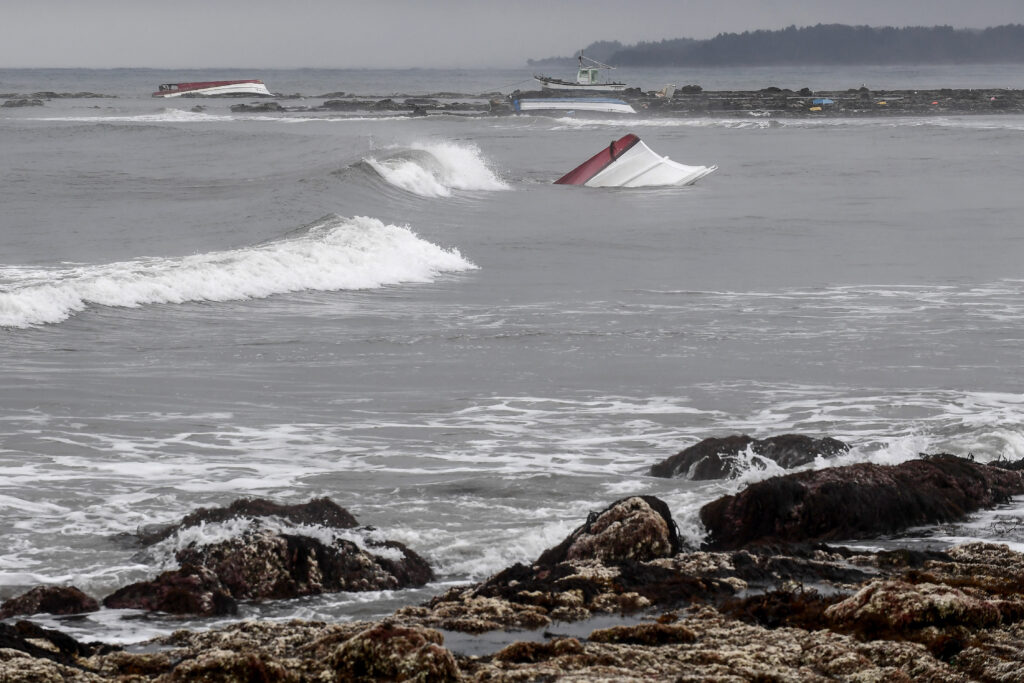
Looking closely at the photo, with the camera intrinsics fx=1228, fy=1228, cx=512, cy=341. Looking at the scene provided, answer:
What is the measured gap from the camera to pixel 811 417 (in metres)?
11.2

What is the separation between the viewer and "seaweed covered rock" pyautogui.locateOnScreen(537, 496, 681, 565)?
7156 mm

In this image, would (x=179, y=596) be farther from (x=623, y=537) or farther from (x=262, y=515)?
(x=623, y=537)

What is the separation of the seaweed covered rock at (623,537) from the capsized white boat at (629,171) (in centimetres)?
3184

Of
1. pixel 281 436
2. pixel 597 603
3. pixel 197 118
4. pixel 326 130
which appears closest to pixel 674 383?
pixel 281 436

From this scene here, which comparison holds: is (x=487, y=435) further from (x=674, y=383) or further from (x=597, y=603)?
(x=597, y=603)

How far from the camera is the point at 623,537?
7203 mm

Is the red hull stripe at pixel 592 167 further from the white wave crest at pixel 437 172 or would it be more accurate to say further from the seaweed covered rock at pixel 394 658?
the seaweed covered rock at pixel 394 658

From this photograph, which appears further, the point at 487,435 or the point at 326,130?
the point at 326,130

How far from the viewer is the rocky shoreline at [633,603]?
5.32 m

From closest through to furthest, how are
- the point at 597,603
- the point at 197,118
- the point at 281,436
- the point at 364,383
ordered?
the point at 597,603, the point at 281,436, the point at 364,383, the point at 197,118

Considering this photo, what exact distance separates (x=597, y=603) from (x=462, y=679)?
4.30 ft

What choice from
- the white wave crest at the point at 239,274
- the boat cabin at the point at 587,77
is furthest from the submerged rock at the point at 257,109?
the white wave crest at the point at 239,274

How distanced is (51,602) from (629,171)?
34027 mm

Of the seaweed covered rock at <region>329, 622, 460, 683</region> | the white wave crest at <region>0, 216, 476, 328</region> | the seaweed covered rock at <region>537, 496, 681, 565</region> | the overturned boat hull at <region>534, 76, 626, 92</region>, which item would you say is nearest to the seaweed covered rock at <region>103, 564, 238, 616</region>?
the seaweed covered rock at <region>329, 622, 460, 683</region>
